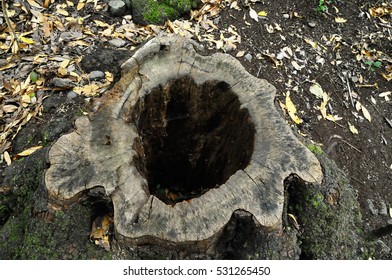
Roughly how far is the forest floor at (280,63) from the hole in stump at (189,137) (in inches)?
37.7

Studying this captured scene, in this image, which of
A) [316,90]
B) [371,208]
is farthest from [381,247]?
[316,90]

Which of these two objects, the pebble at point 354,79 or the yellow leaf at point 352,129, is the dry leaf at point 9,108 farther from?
the pebble at point 354,79

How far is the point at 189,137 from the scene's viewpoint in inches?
107

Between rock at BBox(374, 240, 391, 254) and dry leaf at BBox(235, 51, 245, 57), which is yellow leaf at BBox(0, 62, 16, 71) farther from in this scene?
rock at BBox(374, 240, 391, 254)

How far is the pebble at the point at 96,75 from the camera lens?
3.38m

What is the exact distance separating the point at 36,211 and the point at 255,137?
1379 millimetres

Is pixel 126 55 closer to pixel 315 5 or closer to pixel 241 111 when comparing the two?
pixel 241 111

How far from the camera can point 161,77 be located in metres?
2.31

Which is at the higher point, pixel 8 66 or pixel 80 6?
pixel 80 6

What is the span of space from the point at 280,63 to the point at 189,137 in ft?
5.97

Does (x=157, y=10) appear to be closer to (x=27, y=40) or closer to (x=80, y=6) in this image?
(x=80, y=6)

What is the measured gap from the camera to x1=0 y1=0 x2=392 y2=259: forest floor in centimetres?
326

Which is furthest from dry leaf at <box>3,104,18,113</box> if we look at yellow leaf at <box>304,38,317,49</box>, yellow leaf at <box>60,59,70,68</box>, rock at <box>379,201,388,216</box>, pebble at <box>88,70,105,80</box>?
rock at <box>379,201,388,216</box>
